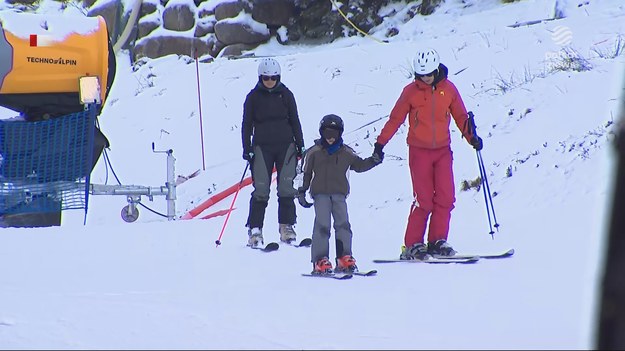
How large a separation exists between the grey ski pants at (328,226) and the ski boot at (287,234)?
2.10 meters

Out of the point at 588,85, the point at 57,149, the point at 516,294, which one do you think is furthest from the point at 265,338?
the point at 588,85

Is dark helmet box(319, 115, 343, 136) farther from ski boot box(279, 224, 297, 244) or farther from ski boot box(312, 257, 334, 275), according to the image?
ski boot box(279, 224, 297, 244)

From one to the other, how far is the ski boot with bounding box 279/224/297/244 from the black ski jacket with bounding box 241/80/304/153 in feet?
2.39

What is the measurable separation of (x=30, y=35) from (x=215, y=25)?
11121 millimetres

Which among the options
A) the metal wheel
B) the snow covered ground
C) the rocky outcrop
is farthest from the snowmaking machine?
the rocky outcrop

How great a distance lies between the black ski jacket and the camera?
979 centimetres

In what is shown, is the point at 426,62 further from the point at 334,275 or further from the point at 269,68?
the point at 269,68

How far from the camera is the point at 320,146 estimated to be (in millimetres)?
7730

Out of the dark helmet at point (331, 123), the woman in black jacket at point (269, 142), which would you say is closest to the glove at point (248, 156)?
the woman in black jacket at point (269, 142)

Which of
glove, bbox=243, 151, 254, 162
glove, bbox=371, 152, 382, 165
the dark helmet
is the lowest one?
glove, bbox=371, 152, 382, 165

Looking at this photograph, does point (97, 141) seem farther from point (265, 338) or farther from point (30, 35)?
point (265, 338)

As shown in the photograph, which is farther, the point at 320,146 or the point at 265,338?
the point at 320,146

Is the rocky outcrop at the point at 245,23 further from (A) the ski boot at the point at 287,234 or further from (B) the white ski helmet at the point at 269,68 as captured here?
(A) the ski boot at the point at 287,234

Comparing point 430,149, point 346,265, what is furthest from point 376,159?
point 430,149
